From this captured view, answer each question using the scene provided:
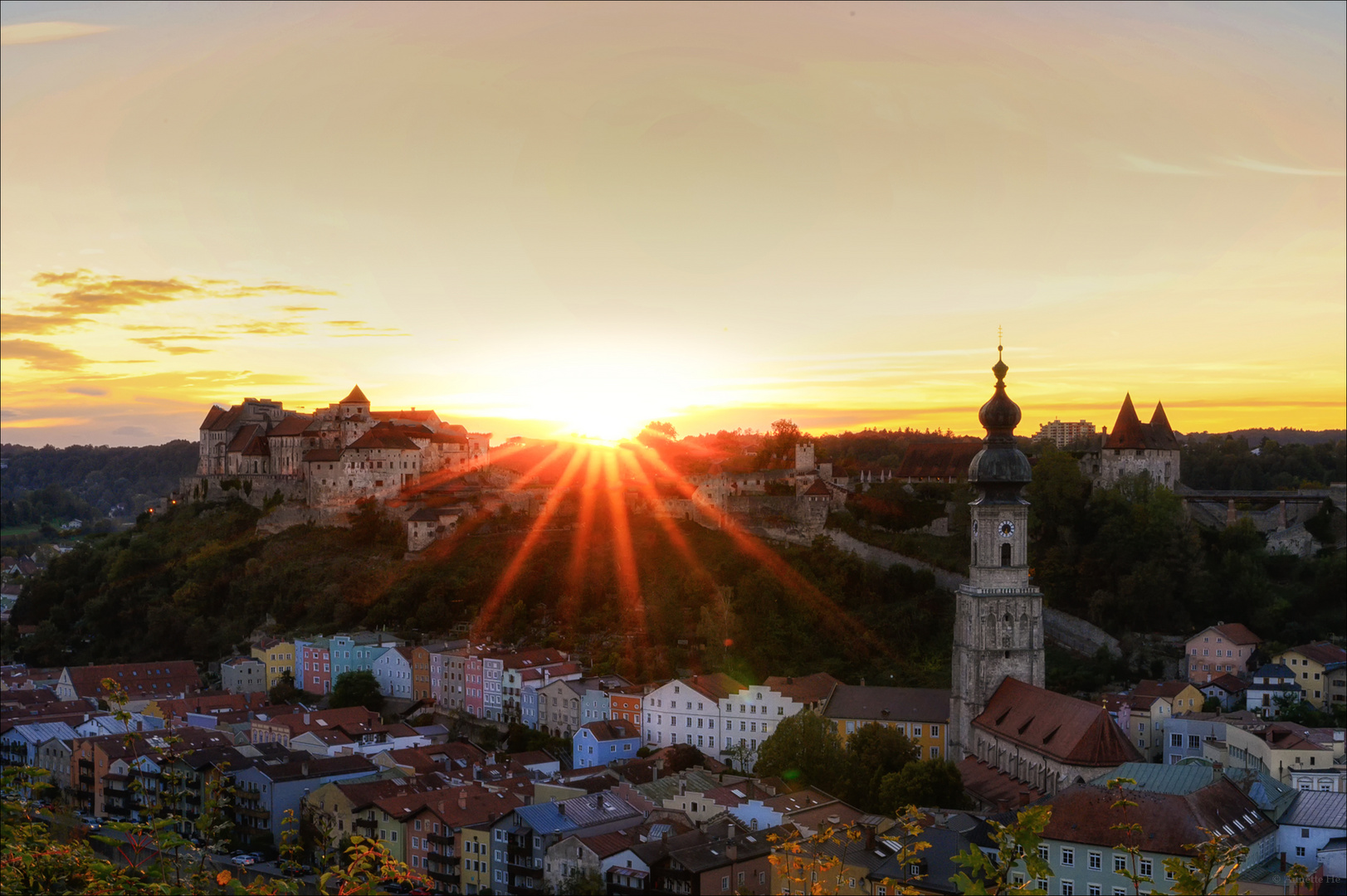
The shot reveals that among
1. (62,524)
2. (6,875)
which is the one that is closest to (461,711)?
(6,875)

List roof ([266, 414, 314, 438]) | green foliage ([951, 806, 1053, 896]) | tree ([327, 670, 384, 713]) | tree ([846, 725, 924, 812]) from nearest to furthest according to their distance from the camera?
green foliage ([951, 806, 1053, 896]) → tree ([846, 725, 924, 812]) → tree ([327, 670, 384, 713]) → roof ([266, 414, 314, 438])

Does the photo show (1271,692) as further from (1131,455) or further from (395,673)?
(395,673)

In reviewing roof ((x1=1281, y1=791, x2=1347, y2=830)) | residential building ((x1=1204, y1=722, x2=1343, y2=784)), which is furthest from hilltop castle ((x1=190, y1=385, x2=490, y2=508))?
roof ((x1=1281, y1=791, x2=1347, y2=830))

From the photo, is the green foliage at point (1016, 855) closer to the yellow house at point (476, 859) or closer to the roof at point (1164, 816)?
the roof at point (1164, 816)

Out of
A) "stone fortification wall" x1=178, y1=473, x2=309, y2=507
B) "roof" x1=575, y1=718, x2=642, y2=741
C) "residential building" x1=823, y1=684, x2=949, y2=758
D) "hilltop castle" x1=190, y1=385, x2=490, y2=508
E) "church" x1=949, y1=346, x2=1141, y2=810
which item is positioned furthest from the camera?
"stone fortification wall" x1=178, y1=473, x2=309, y2=507

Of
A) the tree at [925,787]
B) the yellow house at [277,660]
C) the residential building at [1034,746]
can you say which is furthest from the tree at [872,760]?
the yellow house at [277,660]

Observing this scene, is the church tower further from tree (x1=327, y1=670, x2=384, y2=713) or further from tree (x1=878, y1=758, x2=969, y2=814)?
tree (x1=327, y1=670, x2=384, y2=713)

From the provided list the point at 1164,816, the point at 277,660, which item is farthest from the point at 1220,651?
the point at 277,660
